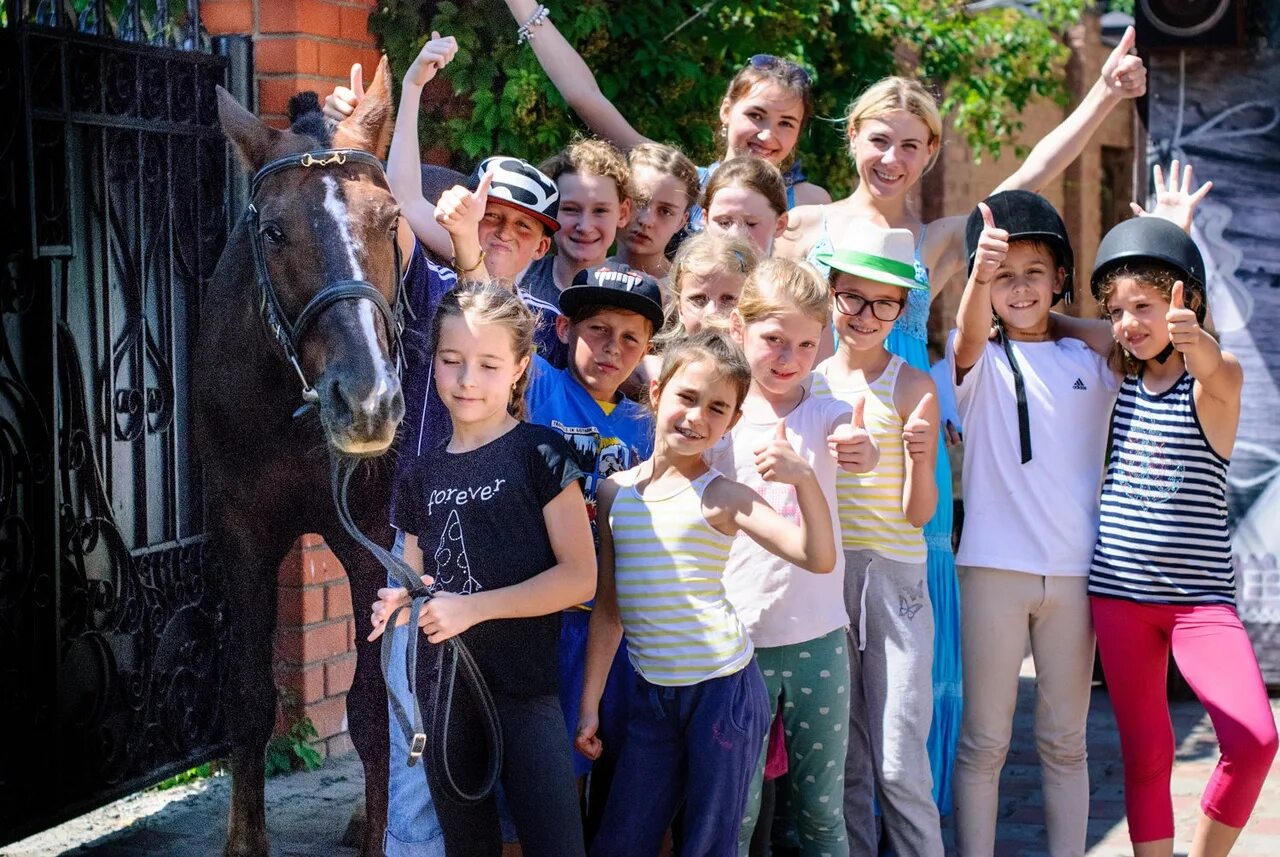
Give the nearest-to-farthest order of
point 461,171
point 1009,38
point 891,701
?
point 891,701, point 461,171, point 1009,38

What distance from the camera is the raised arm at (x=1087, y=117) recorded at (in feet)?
14.9

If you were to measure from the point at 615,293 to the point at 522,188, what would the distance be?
1.33ft

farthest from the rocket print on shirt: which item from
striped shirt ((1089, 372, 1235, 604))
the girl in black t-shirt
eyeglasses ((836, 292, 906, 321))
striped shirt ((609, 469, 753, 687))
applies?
striped shirt ((1089, 372, 1235, 604))

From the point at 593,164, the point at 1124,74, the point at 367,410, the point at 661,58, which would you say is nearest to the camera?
the point at 367,410

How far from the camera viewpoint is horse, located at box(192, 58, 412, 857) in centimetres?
342

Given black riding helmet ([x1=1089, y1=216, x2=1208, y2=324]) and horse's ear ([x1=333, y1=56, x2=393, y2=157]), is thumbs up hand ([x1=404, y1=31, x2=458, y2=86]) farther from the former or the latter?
black riding helmet ([x1=1089, y1=216, x2=1208, y2=324])

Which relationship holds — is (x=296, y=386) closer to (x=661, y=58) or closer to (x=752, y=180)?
(x=752, y=180)

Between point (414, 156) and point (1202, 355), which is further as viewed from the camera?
point (1202, 355)

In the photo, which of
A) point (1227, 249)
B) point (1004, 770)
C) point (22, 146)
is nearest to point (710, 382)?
point (22, 146)

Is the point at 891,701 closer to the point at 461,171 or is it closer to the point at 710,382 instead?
the point at 710,382

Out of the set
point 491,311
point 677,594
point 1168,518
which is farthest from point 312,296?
point 1168,518

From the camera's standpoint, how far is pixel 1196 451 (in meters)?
4.25

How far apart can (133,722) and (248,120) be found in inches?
64.8

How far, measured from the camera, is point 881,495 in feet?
13.6
